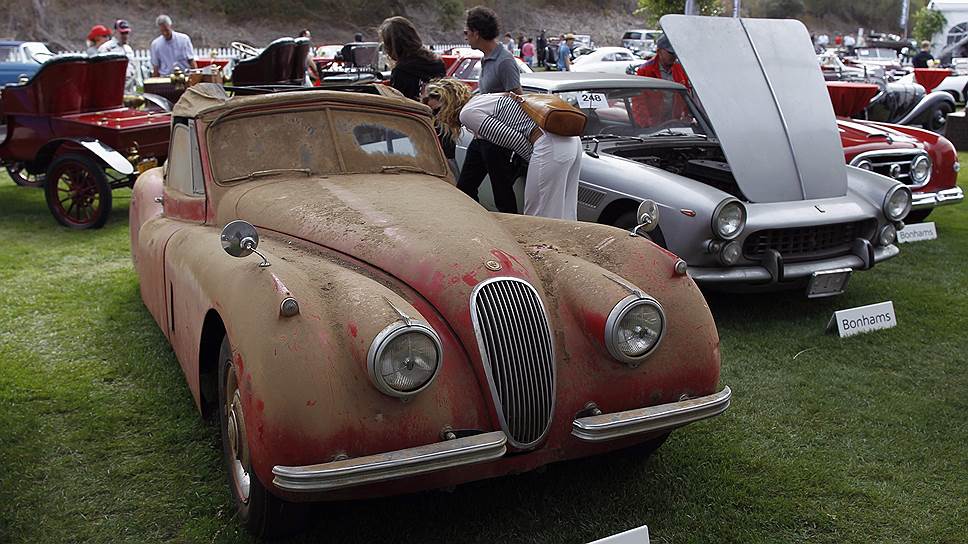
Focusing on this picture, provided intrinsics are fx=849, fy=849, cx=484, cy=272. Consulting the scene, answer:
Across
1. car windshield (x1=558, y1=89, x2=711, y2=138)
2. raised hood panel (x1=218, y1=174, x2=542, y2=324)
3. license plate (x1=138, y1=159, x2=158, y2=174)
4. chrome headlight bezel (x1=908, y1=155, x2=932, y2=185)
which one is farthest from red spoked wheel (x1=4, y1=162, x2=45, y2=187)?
chrome headlight bezel (x1=908, y1=155, x2=932, y2=185)

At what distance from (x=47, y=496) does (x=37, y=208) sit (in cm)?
653

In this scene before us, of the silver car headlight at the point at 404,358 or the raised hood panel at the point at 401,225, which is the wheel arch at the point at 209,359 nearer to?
the raised hood panel at the point at 401,225

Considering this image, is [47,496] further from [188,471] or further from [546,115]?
[546,115]

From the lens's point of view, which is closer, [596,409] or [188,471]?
[596,409]

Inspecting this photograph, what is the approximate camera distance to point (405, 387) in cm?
264

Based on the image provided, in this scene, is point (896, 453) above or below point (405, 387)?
below

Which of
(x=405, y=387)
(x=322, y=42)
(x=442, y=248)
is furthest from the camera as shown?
(x=322, y=42)

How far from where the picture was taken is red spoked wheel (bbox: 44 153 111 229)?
7.82 m

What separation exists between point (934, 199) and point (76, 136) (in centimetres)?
796

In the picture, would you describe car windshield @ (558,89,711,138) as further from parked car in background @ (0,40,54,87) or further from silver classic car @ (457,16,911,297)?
parked car in background @ (0,40,54,87)

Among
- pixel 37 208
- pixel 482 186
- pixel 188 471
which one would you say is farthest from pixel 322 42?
pixel 188 471

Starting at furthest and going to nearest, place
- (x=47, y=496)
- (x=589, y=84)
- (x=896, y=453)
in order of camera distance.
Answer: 1. (x=589, y=84)
2. (x=896, y=453)
3. (x=47, y=496)

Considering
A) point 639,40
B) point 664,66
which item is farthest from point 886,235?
point 639,40

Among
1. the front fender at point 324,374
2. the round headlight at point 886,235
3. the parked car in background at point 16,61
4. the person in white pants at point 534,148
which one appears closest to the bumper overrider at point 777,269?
the round headlight at point 886,235
